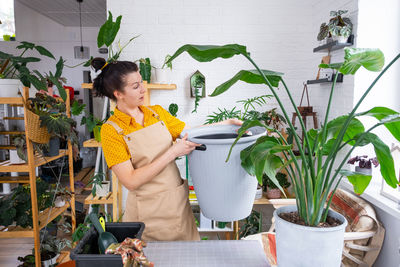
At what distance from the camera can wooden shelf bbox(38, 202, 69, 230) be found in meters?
2.27

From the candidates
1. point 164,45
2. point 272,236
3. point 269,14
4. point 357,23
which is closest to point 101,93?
point 272,236

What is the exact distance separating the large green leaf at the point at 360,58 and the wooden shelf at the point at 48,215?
2.35 meters

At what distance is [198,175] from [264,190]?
6.72 feet

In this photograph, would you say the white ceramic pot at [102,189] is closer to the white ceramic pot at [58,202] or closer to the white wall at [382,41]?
the white ceramic pot at [58,202]

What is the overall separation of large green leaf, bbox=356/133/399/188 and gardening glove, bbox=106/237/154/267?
0.61 m

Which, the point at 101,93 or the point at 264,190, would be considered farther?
the point at 264,190

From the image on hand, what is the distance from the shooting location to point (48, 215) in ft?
7.64

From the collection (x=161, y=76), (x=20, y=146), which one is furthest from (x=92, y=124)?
(x=161, y=76)

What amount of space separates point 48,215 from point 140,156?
1.45m

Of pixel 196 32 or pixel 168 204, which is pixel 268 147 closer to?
pixel 168 204

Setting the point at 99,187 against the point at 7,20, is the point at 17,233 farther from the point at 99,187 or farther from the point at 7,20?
the point at 7,20

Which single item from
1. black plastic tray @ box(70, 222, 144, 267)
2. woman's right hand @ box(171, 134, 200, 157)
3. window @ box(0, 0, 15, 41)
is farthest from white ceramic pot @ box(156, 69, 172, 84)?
window @ box(0, 0, 15, 41)

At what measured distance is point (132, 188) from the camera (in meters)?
1.30

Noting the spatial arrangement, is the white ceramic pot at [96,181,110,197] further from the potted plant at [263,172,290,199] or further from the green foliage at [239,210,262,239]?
the potted plant at [263,172,290,199]
